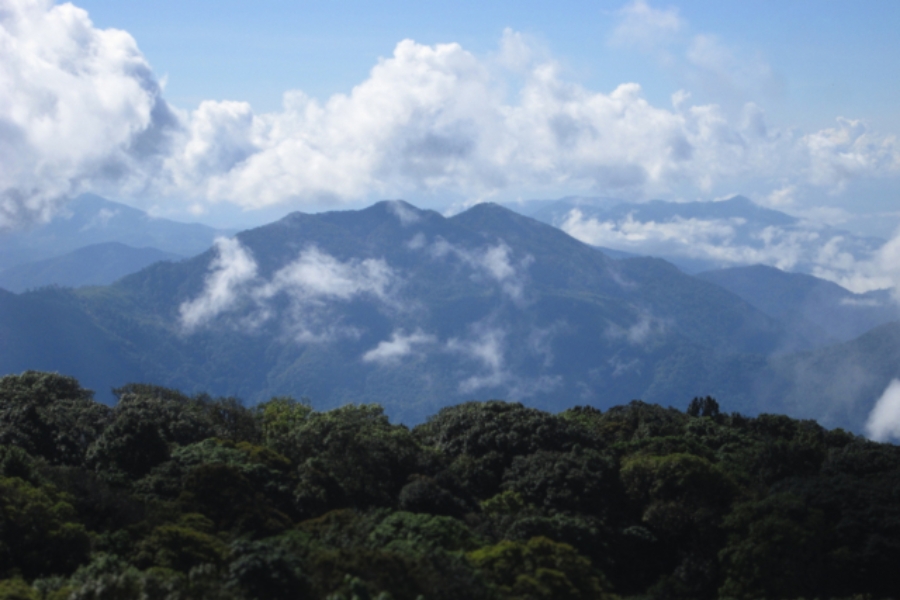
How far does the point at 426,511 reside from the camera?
4141cm

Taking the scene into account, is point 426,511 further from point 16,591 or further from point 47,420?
point 47,420

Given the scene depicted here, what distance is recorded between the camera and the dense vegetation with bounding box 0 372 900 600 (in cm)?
2972

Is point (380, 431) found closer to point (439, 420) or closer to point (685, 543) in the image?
point (439, 420)

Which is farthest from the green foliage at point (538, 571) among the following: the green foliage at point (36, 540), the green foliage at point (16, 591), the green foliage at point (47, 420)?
the green foliage at point (47, 420)

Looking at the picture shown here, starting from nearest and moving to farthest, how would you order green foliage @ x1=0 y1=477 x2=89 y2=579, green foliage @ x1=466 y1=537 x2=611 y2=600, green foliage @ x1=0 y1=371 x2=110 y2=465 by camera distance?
green foliage @ x1=466 y1=537 x2=611 y2=600 → green foliage @ x1=0 y1=477 x2=89 y2=579 → green foliage @ x1=0 y1=371 x2=110 y2=465

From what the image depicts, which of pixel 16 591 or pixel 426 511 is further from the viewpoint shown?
pixel 426 511

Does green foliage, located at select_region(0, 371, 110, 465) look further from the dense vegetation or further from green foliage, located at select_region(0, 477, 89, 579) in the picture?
green foliage, located at select_region(0, 477, 89, 579)

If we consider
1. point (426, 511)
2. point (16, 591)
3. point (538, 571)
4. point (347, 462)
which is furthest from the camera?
point (347, 462)

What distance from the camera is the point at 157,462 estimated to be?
157 ft

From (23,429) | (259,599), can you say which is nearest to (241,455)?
(23,429)

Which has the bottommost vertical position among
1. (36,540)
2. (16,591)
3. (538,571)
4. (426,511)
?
(538,571)

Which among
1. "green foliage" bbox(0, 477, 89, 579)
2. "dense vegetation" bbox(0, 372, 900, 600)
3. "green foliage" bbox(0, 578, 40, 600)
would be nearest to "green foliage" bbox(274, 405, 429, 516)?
"dense vegetation" bbox(0, 372, 900, 600)

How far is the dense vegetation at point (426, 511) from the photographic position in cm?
2972

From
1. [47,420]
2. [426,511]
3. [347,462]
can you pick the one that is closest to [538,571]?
[426,511]
